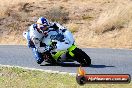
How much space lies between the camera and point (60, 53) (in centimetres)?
1705

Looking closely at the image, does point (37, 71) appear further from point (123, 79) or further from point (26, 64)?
point (123, 79)

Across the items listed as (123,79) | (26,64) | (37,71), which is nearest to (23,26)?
(26,64)

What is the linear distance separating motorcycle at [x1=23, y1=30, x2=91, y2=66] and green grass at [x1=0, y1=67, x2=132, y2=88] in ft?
7.46

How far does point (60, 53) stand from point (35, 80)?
4.15m

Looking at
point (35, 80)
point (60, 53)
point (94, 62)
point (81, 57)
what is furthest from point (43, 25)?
point (35, 80)

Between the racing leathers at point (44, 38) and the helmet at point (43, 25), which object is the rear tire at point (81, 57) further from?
the helmet at point (43, 25)

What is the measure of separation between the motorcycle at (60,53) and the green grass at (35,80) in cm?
227

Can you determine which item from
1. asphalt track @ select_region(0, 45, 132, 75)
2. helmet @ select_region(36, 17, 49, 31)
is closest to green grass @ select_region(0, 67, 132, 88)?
asphalt track @ select_region(0, 45, 132, 75)

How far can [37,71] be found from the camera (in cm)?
1488

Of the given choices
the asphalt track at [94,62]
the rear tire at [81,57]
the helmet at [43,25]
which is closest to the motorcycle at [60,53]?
the rear tire at [81,57]

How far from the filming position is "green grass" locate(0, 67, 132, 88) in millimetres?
11882

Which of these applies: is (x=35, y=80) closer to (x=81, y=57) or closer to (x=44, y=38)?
(x=81, y=57)

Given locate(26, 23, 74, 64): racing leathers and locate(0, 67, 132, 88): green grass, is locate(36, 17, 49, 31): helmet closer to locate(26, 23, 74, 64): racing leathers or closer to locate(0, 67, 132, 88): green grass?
locate(26, 23, 74, 64): racing leathers

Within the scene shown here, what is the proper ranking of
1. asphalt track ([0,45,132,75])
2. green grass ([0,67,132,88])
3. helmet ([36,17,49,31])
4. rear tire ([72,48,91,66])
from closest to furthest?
green grass ([0,67,132,88])
asphalt track ([0,45,132,75])
rear tire ([72,48,91,66])
helmet ([36,17,49,31])
